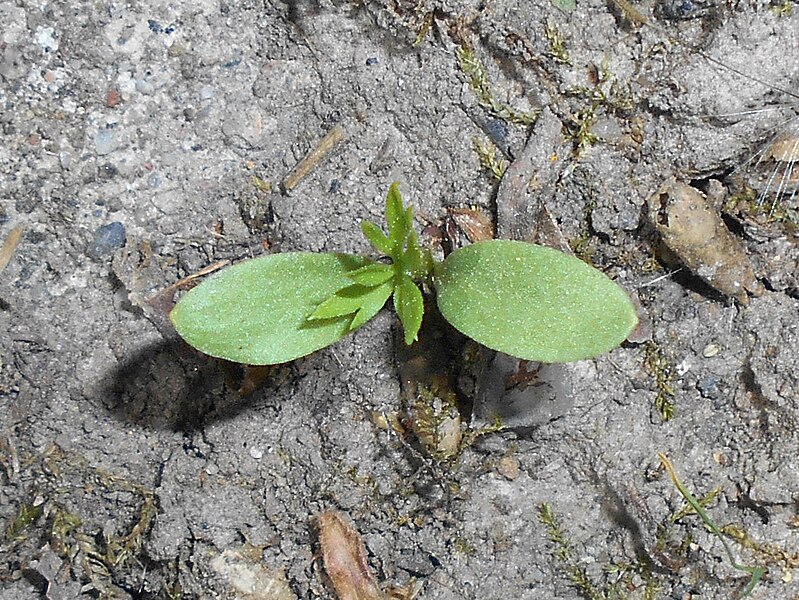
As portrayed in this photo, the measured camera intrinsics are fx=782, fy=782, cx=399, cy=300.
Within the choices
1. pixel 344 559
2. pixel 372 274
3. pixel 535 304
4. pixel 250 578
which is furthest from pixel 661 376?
pixel 250 578

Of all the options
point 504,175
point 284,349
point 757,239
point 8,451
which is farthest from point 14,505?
point 757,239

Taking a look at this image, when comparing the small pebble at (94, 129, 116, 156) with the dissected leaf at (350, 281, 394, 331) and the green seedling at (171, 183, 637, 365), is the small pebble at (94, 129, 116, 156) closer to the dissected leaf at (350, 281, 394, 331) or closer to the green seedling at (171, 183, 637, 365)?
the green seedling at (171, 183, 637, 365)

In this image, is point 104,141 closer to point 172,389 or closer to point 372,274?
point 172,389

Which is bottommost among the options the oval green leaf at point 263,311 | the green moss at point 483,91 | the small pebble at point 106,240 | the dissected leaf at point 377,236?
the small pebble at point 106,240

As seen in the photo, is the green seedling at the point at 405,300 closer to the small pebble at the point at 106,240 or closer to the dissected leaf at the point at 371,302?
the dissected leaf at the point at 371,302

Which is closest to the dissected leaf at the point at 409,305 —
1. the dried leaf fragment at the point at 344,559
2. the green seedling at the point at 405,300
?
the green seedling at the point at 405,300

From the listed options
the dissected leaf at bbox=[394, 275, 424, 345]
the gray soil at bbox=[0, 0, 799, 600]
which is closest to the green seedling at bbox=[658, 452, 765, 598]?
the gray soil at bbox=[0, 0, 799, 600]

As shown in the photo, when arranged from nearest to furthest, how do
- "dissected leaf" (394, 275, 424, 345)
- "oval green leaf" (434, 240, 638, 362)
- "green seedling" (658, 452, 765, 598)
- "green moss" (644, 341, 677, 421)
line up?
"oval green leaf" (434, 240, 638, 362) < "dissected leaf" (394, 275, 424, 345) < "green seedling" (658, 452, 765, 598) < "green moss" (644, 341, 677, 421)
